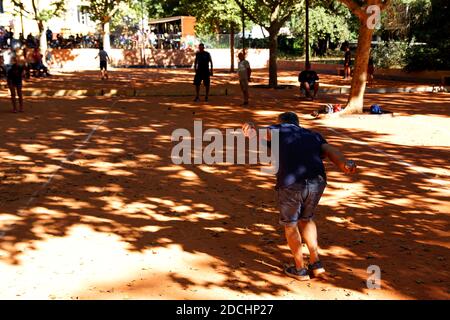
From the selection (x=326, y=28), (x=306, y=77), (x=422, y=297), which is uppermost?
(x=326, y=28)

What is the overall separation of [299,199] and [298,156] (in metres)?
0.41

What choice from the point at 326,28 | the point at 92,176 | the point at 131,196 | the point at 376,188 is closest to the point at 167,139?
the point at 92,176

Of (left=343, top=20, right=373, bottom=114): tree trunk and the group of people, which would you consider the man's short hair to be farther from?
the group of people

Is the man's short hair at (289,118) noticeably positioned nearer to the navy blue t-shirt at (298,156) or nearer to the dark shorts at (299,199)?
the navy blue t-shirt at (298,156)

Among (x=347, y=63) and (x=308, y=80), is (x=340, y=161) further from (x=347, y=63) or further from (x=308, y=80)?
(x=347, y=63)

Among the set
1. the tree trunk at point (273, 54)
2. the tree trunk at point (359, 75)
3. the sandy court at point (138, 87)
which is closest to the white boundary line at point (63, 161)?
the sandy court at point (138, 87)

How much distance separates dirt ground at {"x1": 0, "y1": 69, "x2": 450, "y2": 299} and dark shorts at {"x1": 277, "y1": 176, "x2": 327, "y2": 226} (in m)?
0.68

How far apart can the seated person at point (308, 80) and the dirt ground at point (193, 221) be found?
672 centimetres

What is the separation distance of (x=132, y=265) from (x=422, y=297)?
9.60 ft

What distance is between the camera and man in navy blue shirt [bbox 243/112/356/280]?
16.5 feet

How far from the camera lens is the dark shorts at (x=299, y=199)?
16.6 ft

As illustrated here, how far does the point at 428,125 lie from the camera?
48.3 ft

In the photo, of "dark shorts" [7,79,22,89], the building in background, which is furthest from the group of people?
the building in background

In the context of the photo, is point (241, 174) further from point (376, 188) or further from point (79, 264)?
point (79, 264)
